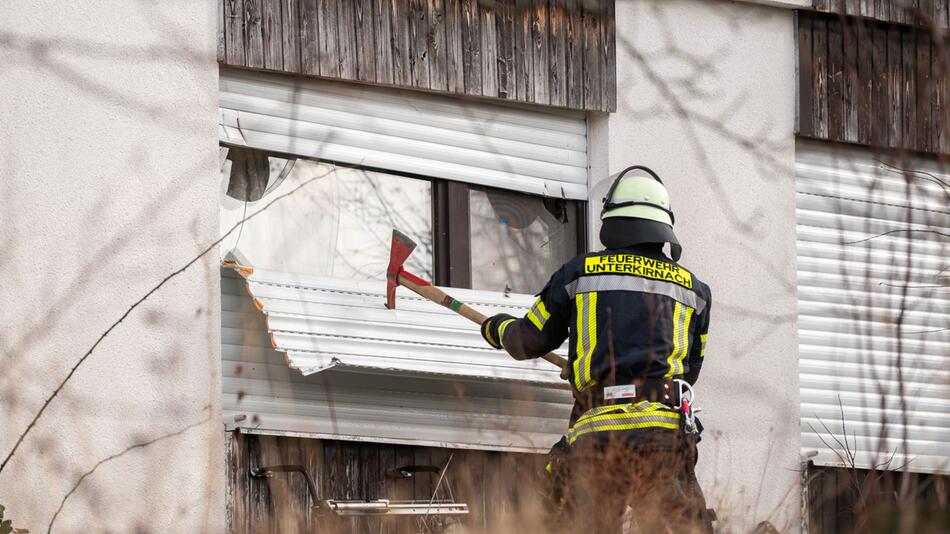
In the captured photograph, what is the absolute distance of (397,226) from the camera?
29.9 feet

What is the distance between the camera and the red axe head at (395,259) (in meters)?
8.45

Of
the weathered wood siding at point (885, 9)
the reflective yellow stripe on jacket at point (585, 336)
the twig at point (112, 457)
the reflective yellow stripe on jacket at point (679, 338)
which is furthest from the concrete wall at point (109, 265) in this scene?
the weathered wood siding at point (885, 9)

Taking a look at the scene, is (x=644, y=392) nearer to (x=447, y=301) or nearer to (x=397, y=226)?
(x=447, y=301)

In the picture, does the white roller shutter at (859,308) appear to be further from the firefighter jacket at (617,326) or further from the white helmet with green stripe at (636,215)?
the firefighter jacket at (617,326)

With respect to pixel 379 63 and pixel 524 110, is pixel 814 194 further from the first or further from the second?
pixel 379 63

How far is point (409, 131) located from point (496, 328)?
1.77m

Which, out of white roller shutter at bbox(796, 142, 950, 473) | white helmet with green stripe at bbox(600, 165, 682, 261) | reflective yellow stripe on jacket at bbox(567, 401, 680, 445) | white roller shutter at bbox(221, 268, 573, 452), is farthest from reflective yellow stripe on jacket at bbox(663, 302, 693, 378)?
white roller shutter at bbox(796, 142, 950, 473)

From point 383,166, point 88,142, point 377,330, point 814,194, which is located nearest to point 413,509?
point 377,330

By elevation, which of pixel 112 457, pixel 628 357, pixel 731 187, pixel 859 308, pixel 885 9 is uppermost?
pixel 885 9

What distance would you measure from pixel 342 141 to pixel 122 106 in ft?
4.49

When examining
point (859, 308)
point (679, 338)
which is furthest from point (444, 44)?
point (859, 308)

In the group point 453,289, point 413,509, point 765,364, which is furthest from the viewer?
point 765,364

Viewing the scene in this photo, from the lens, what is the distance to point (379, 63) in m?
8.87

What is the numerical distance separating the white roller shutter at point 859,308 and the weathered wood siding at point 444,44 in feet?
5.80
